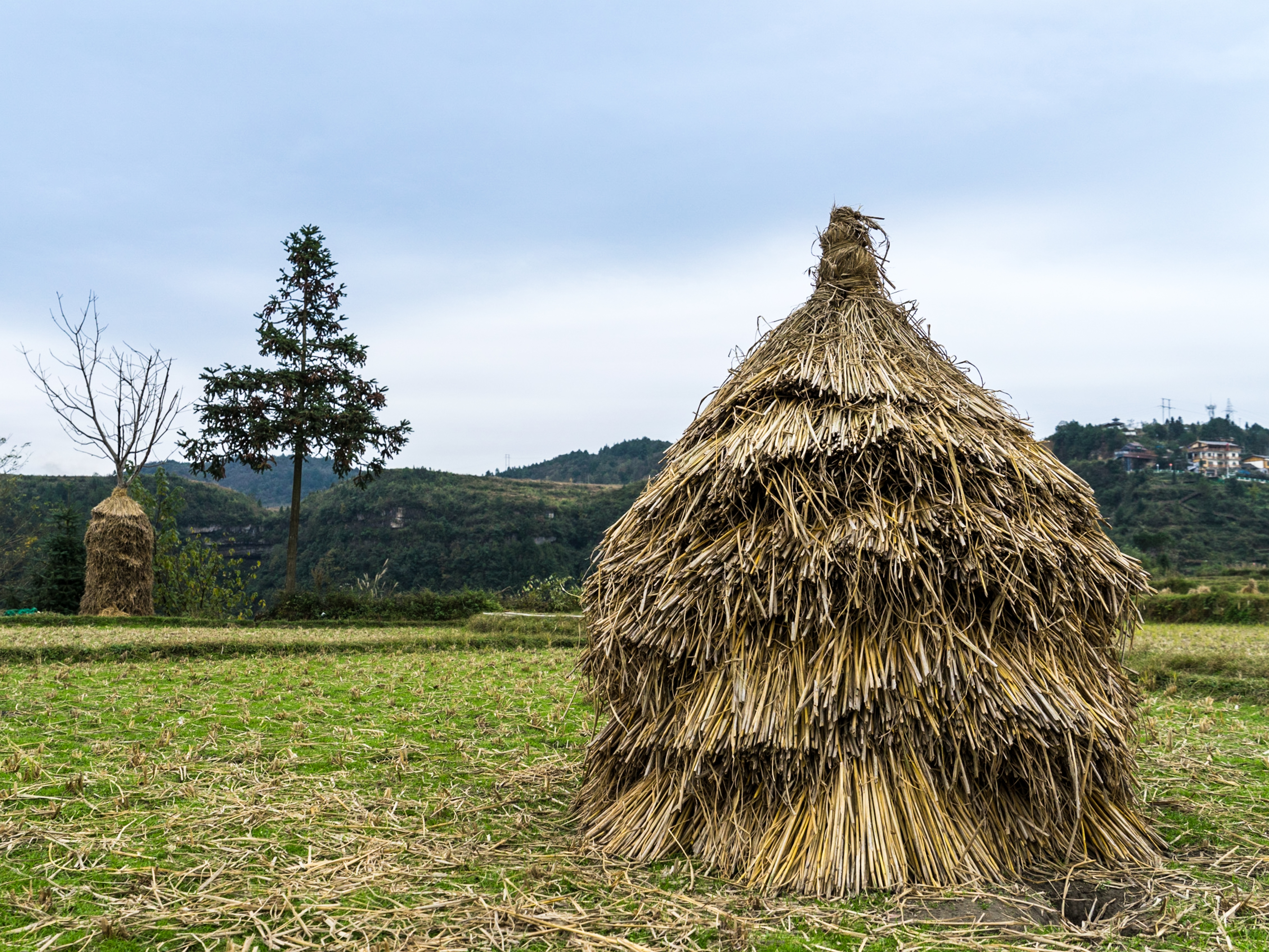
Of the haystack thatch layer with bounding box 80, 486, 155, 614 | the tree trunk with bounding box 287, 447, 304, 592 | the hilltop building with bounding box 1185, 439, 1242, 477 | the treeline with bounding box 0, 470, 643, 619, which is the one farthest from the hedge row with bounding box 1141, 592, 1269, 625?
the hilltop building with bounding box 1185, 439, 1242, 477

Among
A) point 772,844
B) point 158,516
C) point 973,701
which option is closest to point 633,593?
point 772,844

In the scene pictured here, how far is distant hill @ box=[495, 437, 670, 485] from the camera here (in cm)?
9025

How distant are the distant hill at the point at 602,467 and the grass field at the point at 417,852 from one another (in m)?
75.5

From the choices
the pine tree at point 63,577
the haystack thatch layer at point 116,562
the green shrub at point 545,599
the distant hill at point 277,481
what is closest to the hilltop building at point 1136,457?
the green shrub at point 545,599

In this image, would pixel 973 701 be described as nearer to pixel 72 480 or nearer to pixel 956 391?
pixel 956 391

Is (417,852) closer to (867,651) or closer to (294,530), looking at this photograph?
(867,651)

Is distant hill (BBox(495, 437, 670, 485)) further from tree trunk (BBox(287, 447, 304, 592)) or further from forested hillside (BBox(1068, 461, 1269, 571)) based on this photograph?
tree trunk (BBox(287, 447, 304, 592))

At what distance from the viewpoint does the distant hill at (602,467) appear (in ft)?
296

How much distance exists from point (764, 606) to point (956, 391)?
2211mm

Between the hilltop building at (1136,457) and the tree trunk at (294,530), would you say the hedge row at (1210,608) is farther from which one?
the hilltop building at (1136,457)

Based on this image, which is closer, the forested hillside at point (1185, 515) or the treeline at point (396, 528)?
the forested hillside at point (1185, 515)

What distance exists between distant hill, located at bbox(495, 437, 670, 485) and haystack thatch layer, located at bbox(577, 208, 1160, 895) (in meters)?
78.5

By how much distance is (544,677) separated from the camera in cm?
1359

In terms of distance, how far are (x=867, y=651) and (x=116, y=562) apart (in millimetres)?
24561
